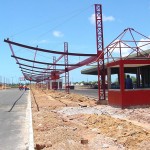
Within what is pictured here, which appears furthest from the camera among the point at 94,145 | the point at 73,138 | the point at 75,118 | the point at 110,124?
the point at 75,118

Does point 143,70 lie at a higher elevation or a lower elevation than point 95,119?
higher

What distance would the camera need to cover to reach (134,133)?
1127 cm

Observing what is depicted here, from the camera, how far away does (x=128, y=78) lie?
23.7m

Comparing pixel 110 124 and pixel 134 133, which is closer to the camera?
pixel 134 133

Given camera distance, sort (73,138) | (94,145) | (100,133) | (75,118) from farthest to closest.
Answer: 1. (75,118)
2. (100,133)
3. (73,138)
4. (94,145)

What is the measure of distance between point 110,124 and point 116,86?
38.5 ft

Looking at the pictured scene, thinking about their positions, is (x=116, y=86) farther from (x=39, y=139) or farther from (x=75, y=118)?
(x=39, y=139)

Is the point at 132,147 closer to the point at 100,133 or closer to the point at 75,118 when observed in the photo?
the point at 100,133

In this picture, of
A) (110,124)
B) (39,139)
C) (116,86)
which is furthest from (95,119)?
(116,86)

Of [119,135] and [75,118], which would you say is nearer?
[119,135]

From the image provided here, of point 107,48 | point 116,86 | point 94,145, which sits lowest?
point 94,145

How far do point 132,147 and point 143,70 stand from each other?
17.9 metres

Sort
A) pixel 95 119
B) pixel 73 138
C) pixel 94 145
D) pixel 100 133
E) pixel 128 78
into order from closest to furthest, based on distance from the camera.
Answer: pixel 94 145 → pixel 73 138 → pixel 100 133 → pixel 95 119 → pixel 128 78

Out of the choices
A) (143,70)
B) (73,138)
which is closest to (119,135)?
(73,138)
